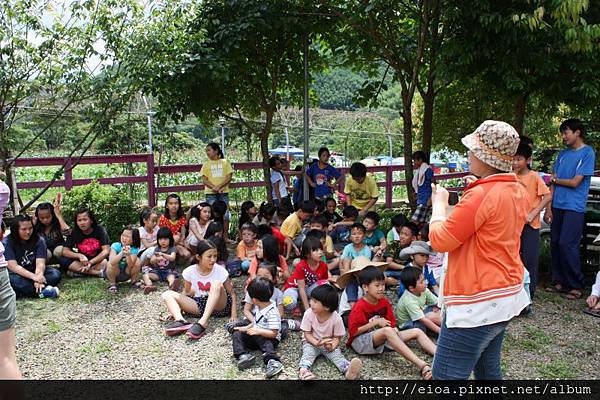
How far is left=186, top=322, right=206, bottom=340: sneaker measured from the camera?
4504 millimetres

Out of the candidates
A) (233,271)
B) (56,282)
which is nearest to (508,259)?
(233,271)

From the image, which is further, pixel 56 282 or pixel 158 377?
pixel 56 282

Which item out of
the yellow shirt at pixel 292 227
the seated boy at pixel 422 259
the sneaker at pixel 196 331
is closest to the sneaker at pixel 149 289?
the sneaker at pixel 196 331

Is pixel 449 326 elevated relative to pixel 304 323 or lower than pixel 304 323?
elevated

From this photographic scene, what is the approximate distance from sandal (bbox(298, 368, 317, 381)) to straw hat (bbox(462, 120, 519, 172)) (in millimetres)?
2089

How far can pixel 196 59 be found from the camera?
6992 millimetres

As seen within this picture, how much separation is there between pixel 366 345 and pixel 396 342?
0.29m

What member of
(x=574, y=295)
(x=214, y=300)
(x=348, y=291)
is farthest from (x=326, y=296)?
(x=574, y=295)

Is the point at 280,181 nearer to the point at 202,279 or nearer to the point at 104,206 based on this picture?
the point at 104,206

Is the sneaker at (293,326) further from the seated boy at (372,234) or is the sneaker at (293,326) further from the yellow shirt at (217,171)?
the yellow shirt at (217,171)

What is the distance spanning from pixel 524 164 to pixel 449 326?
119 inches

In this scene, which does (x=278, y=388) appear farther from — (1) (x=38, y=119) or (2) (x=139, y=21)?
(1) (x=38, y=119)

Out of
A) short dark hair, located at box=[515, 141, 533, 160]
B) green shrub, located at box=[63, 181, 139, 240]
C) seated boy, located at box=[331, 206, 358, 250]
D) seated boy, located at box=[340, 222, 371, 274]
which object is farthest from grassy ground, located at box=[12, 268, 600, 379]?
seated boy, located at box=[331, 206, 358, 250]

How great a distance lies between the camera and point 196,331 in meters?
4.53
